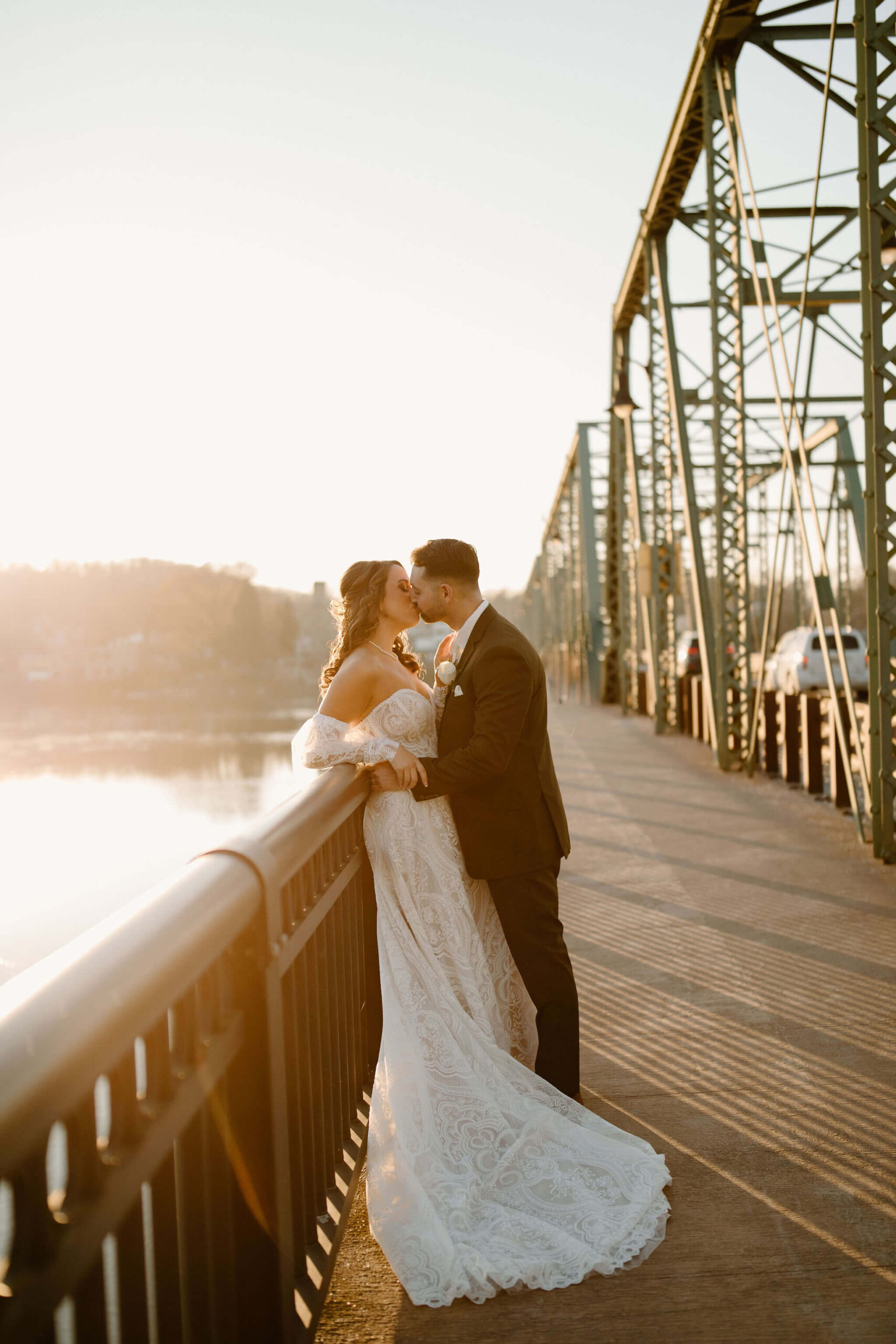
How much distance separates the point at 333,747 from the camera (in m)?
3.08

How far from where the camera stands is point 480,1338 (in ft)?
6.87

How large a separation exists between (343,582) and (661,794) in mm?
7169

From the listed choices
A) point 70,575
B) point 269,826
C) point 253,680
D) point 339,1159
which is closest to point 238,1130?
point 269,826

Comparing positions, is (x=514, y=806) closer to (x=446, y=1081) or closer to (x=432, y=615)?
(x=432, y=615)

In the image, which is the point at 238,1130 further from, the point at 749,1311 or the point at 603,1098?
the point at 603,1098

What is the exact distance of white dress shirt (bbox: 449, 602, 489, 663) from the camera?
3.41 meters

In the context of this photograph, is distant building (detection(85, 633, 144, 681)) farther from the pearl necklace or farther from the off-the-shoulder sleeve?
the off-the-shoulder sleeve

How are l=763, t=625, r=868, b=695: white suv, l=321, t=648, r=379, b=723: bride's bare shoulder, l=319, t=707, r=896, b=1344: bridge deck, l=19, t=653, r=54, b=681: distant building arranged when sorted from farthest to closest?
l=19, t=653, r=54, b=681: distant building < l=763, t=625, r=868, b=695: white suv < l=321, t=648, r=379, b=723: bride's bare shoulder < l=319, t=707, r=896, b=1344: bridge deck

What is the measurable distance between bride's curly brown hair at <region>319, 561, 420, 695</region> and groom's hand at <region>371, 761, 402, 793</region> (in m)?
0.47

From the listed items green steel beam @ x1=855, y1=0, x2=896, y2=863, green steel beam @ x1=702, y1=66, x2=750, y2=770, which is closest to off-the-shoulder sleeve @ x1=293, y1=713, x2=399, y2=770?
green steel beam @ x1=855, y1=0, x2=896, y2=863

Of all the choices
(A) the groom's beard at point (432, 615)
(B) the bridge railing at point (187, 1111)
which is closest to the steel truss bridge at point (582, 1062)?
(B) the bridge railing at point (187, 1111)

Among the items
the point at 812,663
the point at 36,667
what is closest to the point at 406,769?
the point at 812,663

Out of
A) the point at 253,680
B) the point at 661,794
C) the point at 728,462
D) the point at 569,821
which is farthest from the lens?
the point at 253,680

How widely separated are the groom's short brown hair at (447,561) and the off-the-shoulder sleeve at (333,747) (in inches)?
24.0
